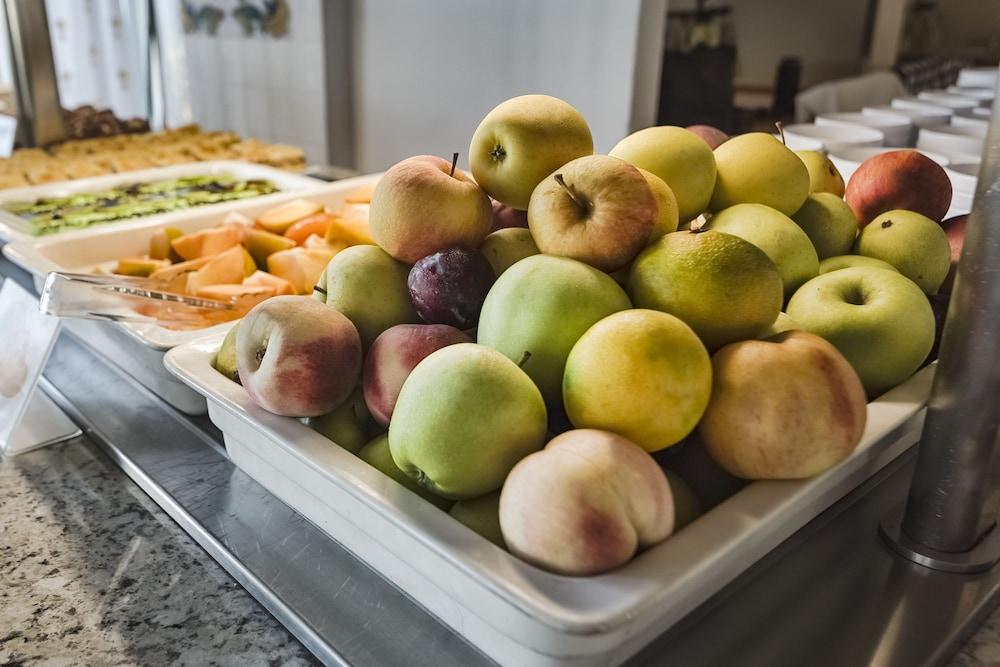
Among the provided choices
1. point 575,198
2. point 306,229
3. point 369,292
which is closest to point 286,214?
point 306,229

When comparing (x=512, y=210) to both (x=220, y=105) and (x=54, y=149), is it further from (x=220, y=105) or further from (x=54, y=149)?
(x=220, y=105)

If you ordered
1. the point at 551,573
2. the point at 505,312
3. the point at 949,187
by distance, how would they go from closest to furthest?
the point at 551,573, the point at 505,312, the point at 949,187

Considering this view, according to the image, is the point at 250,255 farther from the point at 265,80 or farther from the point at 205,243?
the point at 265,80

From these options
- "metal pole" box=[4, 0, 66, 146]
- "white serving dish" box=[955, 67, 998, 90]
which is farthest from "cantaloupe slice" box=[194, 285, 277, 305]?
"white serving dish" box=[955, 67, 998, 90]

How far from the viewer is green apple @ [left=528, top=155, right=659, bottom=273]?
1.73 feet

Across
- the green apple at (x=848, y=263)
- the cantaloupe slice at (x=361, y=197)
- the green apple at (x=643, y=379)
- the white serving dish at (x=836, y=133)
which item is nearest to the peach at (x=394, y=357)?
the green apple at (x=643, y=379)

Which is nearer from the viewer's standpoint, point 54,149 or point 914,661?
point 914,661

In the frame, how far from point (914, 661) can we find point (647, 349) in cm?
25

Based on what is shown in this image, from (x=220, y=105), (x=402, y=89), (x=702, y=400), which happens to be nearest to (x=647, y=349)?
(x=702, y=400)

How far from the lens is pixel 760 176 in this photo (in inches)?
26.4

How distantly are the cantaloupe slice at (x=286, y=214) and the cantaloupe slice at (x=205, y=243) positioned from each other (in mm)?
71

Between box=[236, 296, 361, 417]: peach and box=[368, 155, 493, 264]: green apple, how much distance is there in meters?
0.08

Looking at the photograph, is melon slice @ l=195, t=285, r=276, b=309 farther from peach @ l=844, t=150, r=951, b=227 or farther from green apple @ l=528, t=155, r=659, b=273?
peach @ l=844, t=150, r=951, b=227

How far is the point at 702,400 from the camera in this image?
0.46 m
